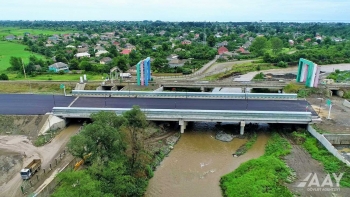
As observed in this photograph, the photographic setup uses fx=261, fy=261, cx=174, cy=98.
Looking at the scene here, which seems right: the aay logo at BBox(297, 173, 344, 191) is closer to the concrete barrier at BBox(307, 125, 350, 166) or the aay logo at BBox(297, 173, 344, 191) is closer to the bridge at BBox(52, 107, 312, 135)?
the concrete barrier at BBox(307, 125, 350, 166)

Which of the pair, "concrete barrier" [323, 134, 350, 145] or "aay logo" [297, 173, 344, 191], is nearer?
"aay logo" [297, 173, 344, 191]

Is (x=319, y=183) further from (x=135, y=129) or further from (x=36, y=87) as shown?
(x=36, y=87)

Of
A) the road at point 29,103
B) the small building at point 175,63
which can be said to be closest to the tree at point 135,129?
the road at point 29,103

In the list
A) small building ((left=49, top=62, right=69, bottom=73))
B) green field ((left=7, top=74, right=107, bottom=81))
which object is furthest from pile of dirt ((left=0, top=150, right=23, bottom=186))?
small building ((left=49, top=62, right=69, bottom=73))

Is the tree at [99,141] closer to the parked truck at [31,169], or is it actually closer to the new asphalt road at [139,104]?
the parked truck at [31,169]

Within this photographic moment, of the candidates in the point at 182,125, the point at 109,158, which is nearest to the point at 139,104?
the point at 182,125

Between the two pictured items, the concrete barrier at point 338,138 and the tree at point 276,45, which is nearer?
the concrete barrier at point 338,138
